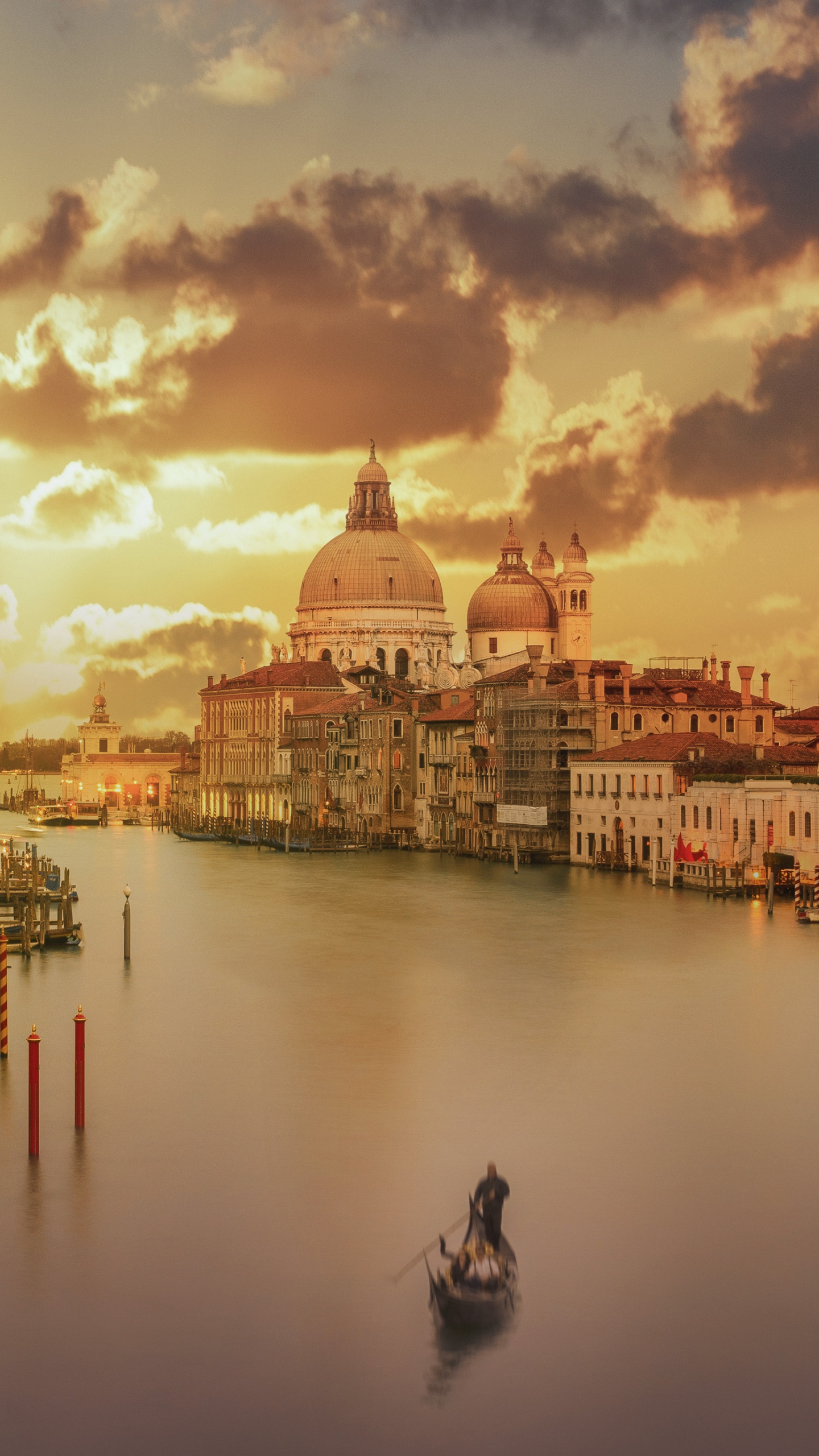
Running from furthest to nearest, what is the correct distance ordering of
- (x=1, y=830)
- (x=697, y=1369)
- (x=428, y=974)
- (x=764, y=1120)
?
(x=1, y=830)
(x=428, y=974)
(x=764, y=1120)
(x=697, y=1369)

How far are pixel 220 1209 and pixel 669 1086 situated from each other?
21.8ft

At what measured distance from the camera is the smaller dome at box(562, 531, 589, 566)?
92.6m

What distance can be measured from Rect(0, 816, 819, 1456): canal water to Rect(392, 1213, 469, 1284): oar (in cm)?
8

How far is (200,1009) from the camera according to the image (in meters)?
26.8

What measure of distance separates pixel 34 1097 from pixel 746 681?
1856 inches

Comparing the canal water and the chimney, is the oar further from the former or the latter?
the chimney

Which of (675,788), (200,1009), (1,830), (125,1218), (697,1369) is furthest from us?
(1,830)

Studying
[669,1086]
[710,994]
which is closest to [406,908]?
[710,994]

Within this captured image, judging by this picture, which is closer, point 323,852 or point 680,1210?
point 680,1210

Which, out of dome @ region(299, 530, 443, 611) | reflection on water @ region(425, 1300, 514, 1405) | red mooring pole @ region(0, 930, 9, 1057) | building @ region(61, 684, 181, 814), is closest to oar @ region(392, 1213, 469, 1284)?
reflection on water @ region(425, 1300, 514, 1405)

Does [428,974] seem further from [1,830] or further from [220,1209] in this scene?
[1,830]

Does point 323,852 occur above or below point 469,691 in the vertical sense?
below

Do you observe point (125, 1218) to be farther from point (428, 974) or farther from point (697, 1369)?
point (428, 974)

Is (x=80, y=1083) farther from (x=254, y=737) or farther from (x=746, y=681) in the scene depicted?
(x=254, y=737)
